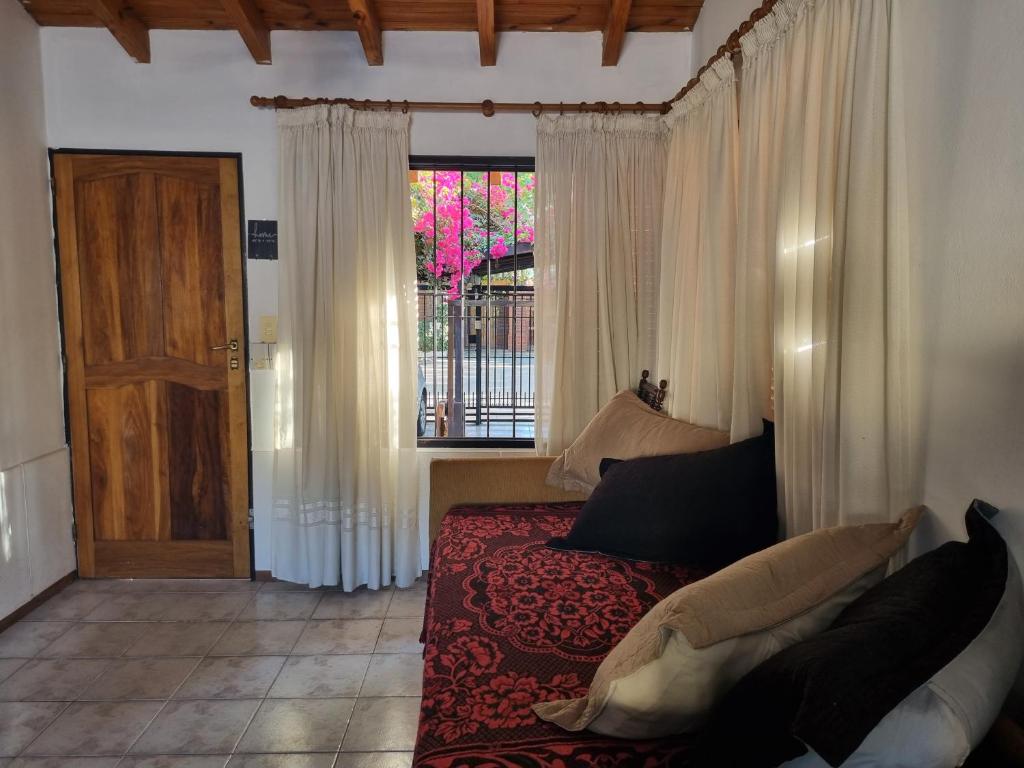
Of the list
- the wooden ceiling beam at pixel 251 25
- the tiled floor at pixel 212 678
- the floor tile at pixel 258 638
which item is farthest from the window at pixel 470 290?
the floor tile at pixel 258 638

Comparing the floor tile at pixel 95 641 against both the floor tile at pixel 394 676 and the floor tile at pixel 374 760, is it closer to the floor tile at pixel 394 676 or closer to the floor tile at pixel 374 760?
the floor tile at pixel 394 676

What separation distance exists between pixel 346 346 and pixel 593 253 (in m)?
1.26

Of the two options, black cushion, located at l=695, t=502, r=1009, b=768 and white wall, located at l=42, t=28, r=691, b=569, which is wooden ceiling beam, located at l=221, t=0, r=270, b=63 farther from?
black cushion, located at l=695, t=502, r=1009, b=768

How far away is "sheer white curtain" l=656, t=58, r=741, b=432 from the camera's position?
2398mm

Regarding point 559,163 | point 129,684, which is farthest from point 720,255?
point 129,684

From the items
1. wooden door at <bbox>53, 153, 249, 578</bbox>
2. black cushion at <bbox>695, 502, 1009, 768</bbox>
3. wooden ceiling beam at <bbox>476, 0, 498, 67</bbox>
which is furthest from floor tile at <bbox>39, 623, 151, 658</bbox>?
wooden ceiling beam at <bbox>476, 0, 498, 67</bbox>

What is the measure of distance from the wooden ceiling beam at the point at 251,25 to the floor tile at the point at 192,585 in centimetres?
255

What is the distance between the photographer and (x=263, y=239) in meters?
3.14

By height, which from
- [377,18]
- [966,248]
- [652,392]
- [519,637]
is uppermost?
[377,18]

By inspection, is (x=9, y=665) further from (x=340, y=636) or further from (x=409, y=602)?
(x=409, y=602)

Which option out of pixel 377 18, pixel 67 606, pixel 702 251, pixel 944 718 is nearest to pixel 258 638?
pixel 67 606

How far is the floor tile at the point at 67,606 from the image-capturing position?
2.86 metres

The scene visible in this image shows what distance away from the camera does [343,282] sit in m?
3.05

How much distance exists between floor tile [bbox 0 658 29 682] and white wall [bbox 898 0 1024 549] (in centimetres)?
305
